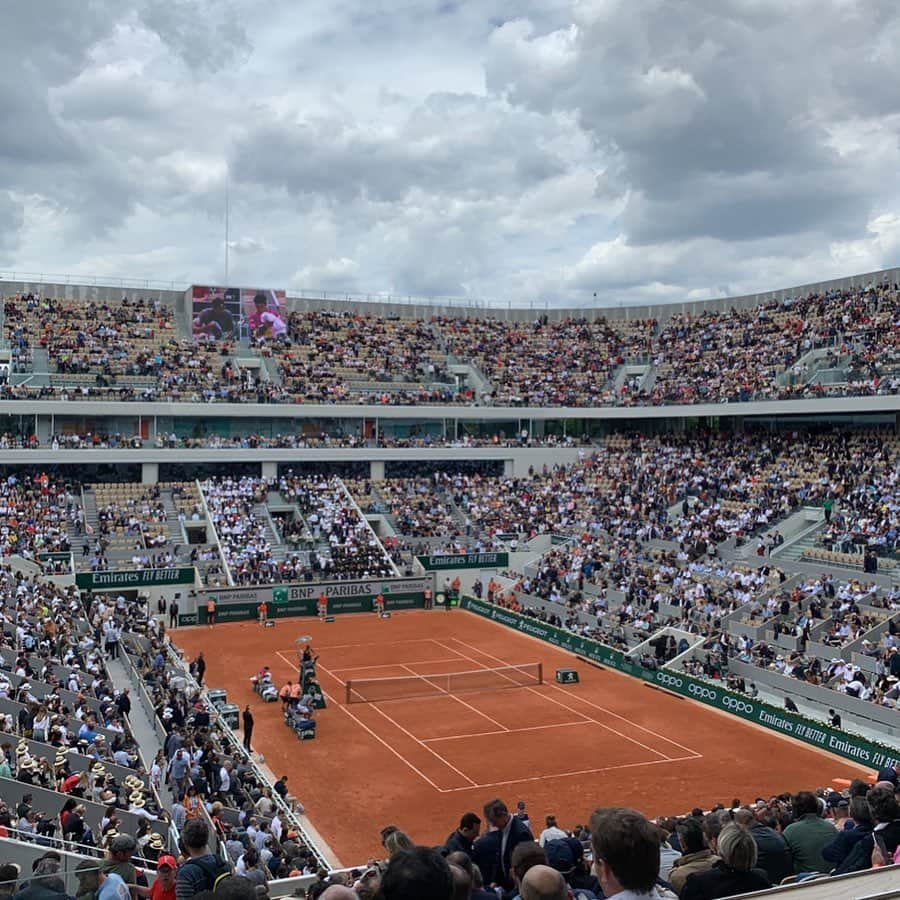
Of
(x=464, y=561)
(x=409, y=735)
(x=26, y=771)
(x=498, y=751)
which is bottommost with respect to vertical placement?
(x=409, y=735)

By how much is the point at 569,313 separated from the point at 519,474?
2005 centimetres

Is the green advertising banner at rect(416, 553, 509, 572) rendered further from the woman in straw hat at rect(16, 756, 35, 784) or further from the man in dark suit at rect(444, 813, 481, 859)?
the man in dark suit at rect(444, 813, 481, 859)

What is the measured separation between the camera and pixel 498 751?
2878 cm

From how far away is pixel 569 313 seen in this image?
260 ft

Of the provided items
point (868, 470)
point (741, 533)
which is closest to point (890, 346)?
point (868, 470)

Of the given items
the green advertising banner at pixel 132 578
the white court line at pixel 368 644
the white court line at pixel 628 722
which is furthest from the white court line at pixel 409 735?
the green advertising banner at pixel 132 578

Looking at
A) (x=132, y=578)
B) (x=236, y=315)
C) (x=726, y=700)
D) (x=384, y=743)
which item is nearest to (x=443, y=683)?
(x=384, y=743)

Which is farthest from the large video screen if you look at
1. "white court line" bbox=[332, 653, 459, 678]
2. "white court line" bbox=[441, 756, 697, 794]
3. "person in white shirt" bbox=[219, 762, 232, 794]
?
"person in white shirt" bbox=[219, 762, 232, 794]

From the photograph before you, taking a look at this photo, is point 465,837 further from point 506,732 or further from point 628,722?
point 628,722

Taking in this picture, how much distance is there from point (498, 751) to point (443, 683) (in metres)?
8.17

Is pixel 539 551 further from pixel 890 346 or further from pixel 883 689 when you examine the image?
pixel 883 689

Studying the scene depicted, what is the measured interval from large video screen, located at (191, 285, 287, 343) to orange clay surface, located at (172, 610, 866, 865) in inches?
1229

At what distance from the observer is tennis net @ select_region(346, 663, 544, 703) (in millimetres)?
35375

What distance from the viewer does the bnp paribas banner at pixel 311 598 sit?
159 feet
